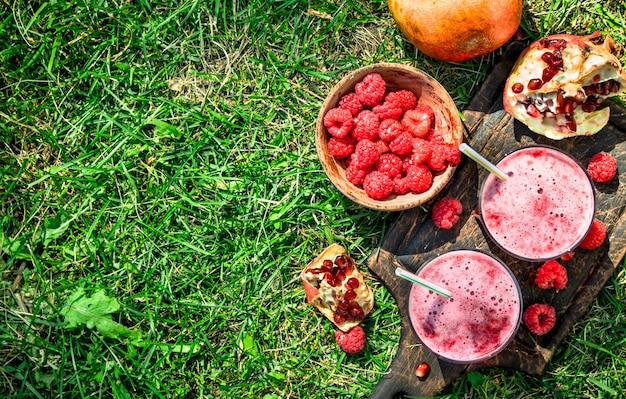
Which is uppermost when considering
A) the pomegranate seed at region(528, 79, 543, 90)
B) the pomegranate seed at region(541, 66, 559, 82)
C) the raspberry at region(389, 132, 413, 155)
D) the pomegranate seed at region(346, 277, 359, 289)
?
the pomegranate seed at region(541, 66, 559, 82)

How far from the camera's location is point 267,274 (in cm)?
363

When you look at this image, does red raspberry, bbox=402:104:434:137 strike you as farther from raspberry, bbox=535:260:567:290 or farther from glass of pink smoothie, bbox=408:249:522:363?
raspberry, bbox=535:260:567:290

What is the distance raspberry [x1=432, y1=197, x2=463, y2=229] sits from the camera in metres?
3.33

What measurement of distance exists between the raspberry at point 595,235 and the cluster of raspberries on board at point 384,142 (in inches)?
33.6

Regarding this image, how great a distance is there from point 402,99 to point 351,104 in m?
0.29

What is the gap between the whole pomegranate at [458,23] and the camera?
3027mm

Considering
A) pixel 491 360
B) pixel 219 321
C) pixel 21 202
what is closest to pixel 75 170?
pixel 21 202

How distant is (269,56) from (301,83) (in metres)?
0.25

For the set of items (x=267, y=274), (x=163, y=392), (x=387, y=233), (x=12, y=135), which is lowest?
(x=163, y=392)

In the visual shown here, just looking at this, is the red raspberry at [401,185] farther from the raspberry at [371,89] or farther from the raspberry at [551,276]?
the raspberry at [551,276]

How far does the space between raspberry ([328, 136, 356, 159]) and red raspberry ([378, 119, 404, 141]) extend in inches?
6.8

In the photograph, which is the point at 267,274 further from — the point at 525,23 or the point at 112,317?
the point at 525,23

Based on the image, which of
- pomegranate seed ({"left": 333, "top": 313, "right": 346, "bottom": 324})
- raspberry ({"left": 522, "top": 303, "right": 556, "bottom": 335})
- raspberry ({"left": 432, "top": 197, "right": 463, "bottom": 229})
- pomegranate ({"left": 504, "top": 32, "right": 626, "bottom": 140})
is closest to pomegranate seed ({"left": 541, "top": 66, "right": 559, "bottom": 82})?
pomegranate ({"left": 504, "top": 32, "right": 626, "bottom": 140})

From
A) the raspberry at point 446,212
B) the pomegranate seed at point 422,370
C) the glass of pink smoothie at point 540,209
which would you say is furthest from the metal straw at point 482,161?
the pomegranate seed at point 422,370
